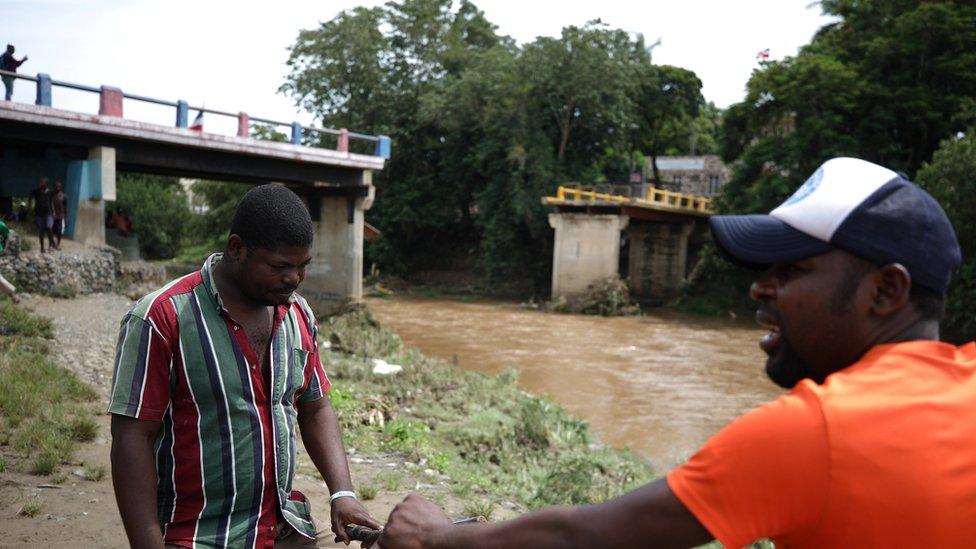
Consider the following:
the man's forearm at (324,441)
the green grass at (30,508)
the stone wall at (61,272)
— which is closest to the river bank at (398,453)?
the green grass at (30,508)

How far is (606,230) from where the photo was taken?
33.7 m

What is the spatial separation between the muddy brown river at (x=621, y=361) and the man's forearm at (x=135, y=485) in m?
10.2

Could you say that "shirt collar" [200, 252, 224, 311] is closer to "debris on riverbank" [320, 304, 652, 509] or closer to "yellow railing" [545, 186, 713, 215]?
"debris on riverbank" [320, 304, 652, 509]

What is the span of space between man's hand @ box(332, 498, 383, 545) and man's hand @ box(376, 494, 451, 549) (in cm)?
73

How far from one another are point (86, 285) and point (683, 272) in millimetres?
27374

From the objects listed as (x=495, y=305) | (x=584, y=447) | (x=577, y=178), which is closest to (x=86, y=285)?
(x=584, y=447)

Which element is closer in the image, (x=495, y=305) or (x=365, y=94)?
(x=495, y=305)

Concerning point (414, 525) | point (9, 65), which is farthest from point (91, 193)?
point (414, 525)

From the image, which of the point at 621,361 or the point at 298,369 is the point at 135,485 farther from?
the point at 621,361

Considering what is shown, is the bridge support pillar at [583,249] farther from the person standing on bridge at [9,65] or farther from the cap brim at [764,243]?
the cap brim at [764,243]

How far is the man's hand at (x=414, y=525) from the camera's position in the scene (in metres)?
1.94

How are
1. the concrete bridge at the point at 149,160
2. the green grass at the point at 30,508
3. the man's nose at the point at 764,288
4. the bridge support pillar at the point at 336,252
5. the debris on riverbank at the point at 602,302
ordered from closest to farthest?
1. the man's nose at the point at 764,288
2. the green grass at the point at 30,508
3. the concrete bridge at the point at 149,160
4. the bridge support pillar at the point at 336,252
5. the debris on riverbank at the point at 602,302

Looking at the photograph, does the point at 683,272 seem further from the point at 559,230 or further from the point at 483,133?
the point at 483,133

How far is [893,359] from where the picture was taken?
1518 millimetres
